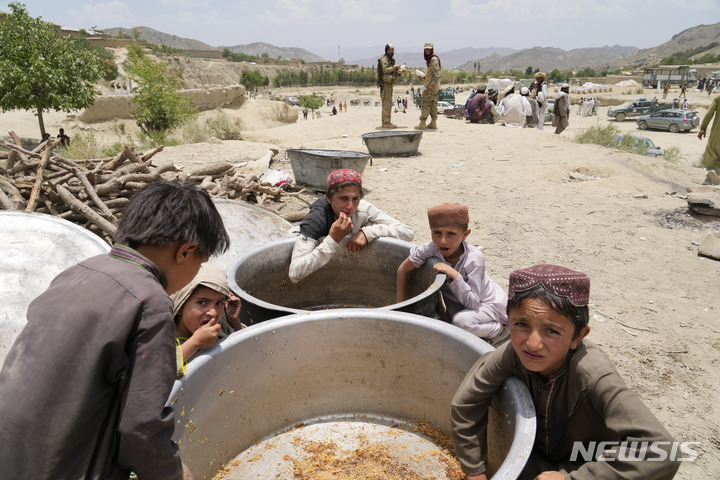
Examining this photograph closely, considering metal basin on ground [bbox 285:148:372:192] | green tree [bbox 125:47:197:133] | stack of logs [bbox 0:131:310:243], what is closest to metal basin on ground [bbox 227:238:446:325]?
stack of logs [bbox 0:131:310:243]

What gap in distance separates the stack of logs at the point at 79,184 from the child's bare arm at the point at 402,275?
8.70 feet

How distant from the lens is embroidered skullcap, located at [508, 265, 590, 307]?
136 cm

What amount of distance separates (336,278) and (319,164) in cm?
338

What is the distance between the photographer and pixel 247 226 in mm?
3836

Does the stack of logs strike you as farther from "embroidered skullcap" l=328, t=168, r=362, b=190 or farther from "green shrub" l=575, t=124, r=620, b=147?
"green shrub" l=575, t=124, r=620, b=147

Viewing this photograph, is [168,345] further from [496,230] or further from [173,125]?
[173,125]

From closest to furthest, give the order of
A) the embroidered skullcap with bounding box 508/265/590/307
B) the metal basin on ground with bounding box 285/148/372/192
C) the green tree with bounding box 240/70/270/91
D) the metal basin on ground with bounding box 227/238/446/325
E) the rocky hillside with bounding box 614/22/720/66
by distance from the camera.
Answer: the embroidered skullcap with bounding box 508/265/590/307
the metal basin on ground with bounding box 227/238/446/325
the metal basin on ground with bounding box 285/148/372/192
the green tree with bounding box 240/70/270/91
the rocky hillside with bounding box 614/22/720/66

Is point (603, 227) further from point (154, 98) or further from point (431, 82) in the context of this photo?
point (154, 98)

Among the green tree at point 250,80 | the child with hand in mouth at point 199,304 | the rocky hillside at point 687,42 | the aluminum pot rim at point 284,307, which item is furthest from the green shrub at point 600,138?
the rocky hillside at point 687,42

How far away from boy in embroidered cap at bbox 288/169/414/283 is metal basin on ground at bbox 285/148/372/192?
10.1ft

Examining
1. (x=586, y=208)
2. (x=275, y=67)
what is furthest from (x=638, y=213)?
(x=275, y=67)

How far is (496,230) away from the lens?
5.35 metres

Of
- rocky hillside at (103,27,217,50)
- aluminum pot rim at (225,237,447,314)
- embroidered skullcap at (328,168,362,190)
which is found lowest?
aluminum pot rim at (225,237,447,314)

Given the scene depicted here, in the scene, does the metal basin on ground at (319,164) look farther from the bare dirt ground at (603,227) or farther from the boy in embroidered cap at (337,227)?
the boy in embroidered cap at (337,227)
